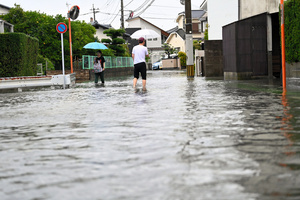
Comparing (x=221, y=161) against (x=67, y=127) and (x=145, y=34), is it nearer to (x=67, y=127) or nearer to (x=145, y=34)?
(x=67, y=127)

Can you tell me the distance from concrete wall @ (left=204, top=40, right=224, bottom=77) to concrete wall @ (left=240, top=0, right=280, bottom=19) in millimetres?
4761

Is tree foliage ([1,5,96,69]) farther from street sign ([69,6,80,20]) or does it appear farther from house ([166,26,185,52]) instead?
house ([166,26,185,52])

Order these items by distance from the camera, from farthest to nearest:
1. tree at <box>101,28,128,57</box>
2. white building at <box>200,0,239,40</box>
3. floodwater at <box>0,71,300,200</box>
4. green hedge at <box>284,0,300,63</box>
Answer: tree at <box>101,28,128,57</box> < white building at <box>200,0,239,40</box> < green hedge at <box>284,0,300,63</box> < floodwater at <box>0,71,300,200</box>

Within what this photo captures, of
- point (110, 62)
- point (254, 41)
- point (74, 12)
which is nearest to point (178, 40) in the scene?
point (110, 62)

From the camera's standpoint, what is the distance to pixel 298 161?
16.1 feet

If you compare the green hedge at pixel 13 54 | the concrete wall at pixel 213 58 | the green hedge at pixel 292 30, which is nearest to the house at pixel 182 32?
the concrete wall at pixel 213 58

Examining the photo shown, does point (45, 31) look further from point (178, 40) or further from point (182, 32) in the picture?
point (178, 40)

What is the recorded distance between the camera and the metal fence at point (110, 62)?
37344 millimetres

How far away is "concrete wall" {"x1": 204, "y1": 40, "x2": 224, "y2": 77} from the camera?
29188 mm

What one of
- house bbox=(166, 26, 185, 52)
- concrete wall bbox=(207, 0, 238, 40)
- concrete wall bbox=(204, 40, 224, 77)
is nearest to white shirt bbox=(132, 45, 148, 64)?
concrete wall bbox=(207, 0, 238, 40)

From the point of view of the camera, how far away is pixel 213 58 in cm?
2945

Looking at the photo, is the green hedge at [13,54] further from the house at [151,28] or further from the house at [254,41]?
the house at [151,28]

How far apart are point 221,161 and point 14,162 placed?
2109 mm

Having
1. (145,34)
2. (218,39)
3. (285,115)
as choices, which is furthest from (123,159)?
(145,34)
